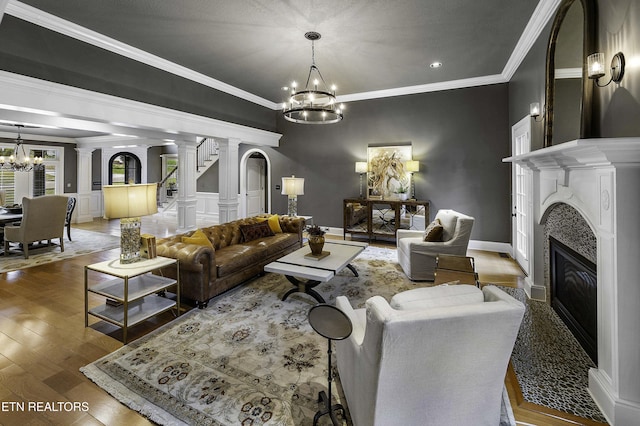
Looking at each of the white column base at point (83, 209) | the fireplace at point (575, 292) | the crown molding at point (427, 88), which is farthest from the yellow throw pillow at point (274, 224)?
the white column base at point (83, 209)

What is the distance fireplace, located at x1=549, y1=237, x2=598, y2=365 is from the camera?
2.39 meters

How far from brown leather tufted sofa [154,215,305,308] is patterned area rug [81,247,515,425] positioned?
0.25m

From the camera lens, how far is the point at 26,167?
8.37m

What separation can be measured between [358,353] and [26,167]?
10.8 meters

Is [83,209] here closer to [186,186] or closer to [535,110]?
[186,186]

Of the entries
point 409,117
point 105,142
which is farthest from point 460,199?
point 105,142

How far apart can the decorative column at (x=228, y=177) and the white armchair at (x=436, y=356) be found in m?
5.64

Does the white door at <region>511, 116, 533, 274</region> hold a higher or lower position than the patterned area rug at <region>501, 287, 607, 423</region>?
higher

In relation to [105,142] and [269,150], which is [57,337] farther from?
[105,142]

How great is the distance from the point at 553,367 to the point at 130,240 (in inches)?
149

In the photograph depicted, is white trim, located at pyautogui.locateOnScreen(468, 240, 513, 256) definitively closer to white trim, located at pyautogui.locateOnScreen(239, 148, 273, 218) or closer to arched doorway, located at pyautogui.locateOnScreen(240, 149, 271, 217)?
white trim, located at pyautogui.locateOnScreen(239, 148, 273, 218)

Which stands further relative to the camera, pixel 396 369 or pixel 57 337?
pixel 57 337

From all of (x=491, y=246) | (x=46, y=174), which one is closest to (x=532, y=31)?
(x=491, y=246)

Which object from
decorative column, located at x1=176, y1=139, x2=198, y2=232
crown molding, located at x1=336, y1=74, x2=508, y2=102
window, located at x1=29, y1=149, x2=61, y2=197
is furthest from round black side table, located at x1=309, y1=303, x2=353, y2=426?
window, located at x1=29, y1=149, x2=61, y2=197
